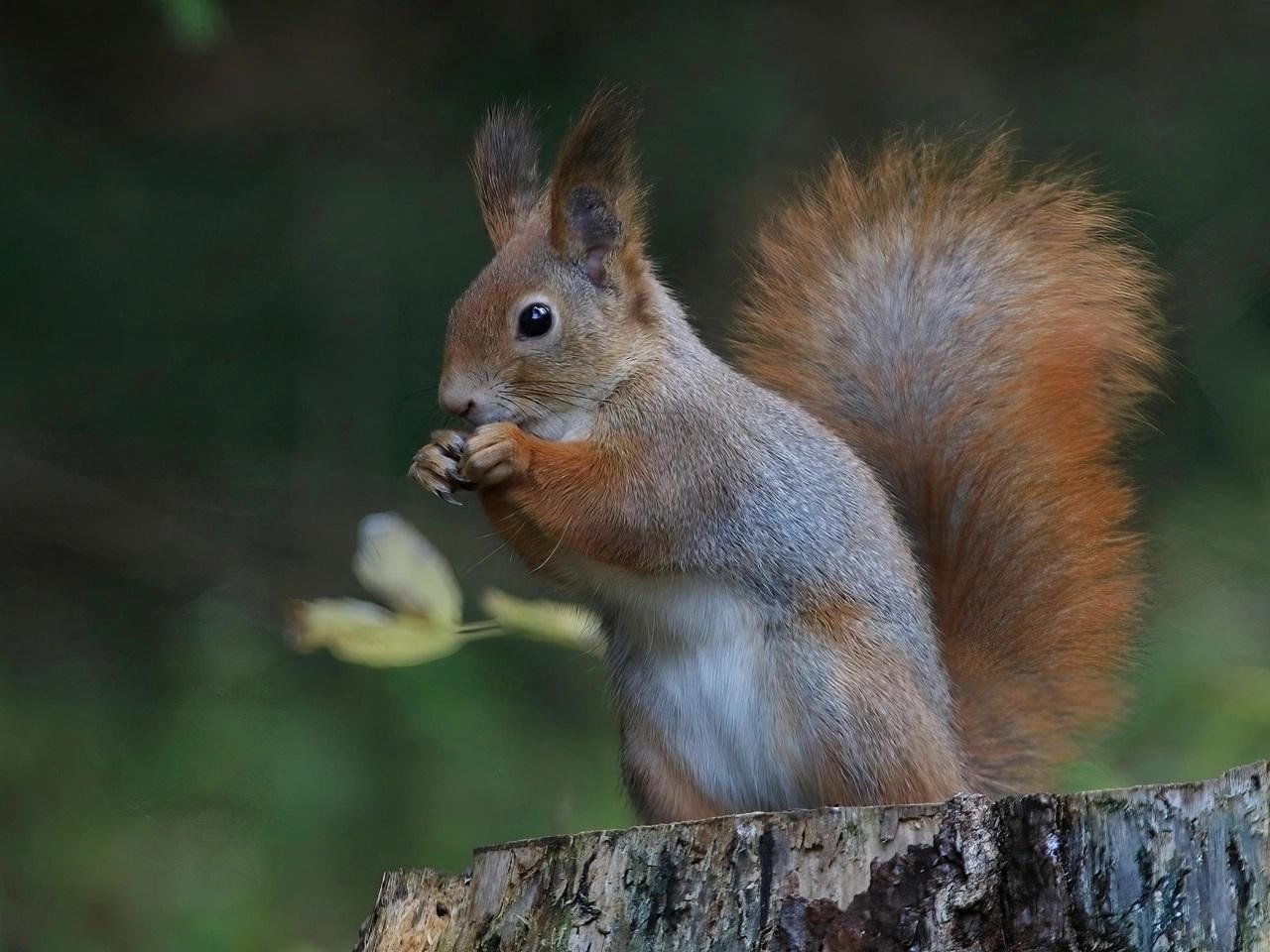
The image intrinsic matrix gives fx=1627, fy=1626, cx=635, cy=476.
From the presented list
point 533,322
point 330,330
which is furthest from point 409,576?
point 330,330

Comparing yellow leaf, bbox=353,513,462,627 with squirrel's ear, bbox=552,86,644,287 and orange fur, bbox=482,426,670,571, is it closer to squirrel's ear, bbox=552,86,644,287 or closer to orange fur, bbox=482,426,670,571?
orange fur, bbox=482,426,670,571

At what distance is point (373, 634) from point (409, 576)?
71 mm

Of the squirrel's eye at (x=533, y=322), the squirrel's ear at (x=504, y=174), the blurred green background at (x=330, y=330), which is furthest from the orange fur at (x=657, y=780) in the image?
the blurred green background at (x=330, y=330)

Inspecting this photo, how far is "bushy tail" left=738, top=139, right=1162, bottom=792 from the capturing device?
179 cm

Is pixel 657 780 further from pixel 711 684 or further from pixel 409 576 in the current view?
pixel 409 576

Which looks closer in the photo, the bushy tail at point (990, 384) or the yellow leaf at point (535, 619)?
the yellow leaf at point (535, 619)

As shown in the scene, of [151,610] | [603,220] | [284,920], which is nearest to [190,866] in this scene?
[284,920]

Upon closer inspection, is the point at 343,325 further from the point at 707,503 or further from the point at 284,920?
the point at 707,503

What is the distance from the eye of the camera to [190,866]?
2447mm

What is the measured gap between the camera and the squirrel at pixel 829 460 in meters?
1.61

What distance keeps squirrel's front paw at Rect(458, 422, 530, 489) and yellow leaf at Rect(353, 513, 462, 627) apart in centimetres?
9

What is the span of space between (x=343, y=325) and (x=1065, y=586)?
5.54 ft

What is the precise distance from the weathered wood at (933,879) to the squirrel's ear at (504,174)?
847 millimetres

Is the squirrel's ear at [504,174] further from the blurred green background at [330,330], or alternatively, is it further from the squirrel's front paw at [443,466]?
the blurred green background at [330,330]
